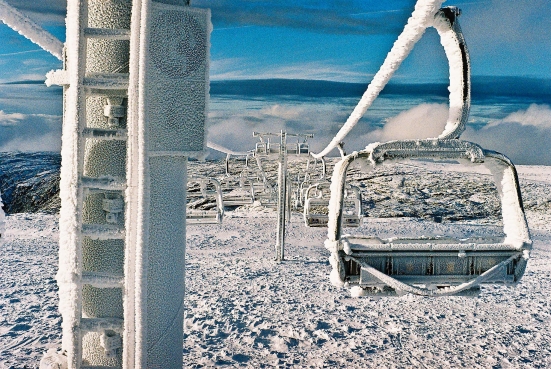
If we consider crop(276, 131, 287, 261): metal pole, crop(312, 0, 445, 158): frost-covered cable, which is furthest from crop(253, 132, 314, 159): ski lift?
crop(312, 0, 445, 158): frost-covered cable

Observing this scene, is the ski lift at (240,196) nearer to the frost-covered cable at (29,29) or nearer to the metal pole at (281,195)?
the metal pole at (281,195)

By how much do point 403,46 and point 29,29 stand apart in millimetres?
1621

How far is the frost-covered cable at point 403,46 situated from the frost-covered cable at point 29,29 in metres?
1.47

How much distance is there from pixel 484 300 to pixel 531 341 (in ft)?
3.96

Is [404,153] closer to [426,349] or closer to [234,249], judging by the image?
[426,349]

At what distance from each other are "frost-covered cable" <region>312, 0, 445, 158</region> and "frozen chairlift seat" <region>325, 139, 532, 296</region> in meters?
0.39

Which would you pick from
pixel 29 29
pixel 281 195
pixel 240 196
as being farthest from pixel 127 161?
pixel 240 196

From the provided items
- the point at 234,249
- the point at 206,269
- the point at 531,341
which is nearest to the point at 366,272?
the point at 531,341

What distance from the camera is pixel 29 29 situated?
1.99 m

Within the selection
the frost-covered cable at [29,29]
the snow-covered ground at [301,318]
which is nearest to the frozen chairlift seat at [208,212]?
the snow-covered ground at [301,318]

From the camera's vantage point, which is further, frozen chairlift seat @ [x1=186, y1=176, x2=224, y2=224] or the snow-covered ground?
frozen chairlift seat @ [x1=186, y1=176, x2=224, y2=224]

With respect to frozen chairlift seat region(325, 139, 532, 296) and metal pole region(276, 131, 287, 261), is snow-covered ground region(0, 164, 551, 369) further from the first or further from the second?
frozen chairlift seat region(325, 139, 532, 296)

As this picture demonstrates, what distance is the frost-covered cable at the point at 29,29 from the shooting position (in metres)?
1.83

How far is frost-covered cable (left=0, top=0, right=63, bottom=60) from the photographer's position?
183 cm
